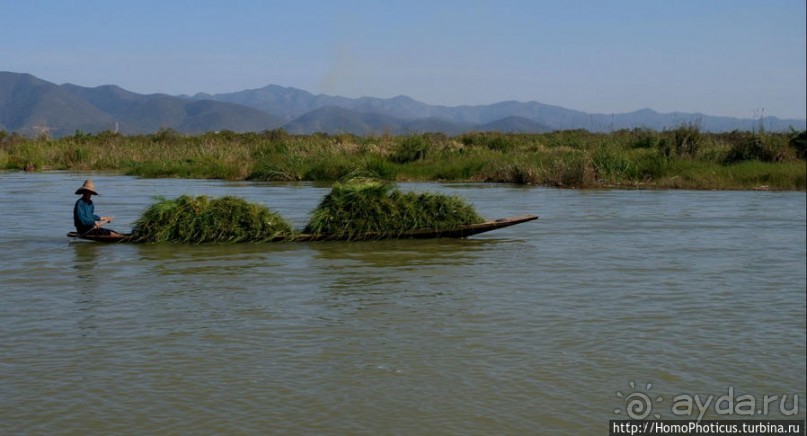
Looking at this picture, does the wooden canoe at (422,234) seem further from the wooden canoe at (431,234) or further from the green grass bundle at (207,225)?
the green grass bundle at (207,225)

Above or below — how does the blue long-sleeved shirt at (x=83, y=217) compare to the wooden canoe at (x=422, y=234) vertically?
above

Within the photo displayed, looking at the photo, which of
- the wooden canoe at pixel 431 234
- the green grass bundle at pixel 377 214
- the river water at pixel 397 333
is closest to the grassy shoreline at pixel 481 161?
the green grass bundle at pixel 377 214

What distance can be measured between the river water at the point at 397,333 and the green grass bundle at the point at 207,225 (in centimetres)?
27

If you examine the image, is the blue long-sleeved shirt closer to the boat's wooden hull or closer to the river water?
the boat's wooden hull

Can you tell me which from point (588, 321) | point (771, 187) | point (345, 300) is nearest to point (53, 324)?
point (345, 300)

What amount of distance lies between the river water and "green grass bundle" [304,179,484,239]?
0.31m

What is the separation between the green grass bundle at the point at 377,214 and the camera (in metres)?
13.6

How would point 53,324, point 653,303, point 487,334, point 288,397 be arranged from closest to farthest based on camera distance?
point 288,397
point 487,334
point 53,324
point 653,303

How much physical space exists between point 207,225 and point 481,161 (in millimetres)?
17117

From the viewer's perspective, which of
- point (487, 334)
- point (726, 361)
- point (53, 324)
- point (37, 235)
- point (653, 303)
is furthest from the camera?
point (37, 235)

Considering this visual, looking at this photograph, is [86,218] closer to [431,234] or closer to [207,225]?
[207,225]

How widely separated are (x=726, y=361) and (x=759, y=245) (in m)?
6.73

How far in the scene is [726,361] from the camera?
264 inches

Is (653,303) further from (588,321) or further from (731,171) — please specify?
(731,171)
